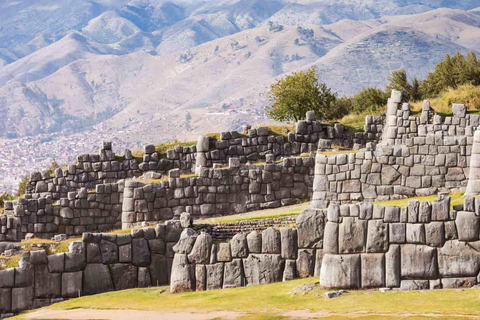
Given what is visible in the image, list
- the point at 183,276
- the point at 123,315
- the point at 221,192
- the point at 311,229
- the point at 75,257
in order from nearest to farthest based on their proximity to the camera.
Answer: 1. the point at 123,315
2. the point at 311,229
3. the point at 183,276
4. the point at 75,257
5. the point at 221,192

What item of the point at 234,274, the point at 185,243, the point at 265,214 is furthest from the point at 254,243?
the point at 265,214

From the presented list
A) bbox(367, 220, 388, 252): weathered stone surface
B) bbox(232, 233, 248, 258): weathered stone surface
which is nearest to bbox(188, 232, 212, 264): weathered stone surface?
bbox(232, 233, 248, 258): weathered stone surface

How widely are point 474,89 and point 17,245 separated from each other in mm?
25313

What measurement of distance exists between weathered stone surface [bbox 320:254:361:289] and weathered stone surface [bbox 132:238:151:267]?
6.25 m

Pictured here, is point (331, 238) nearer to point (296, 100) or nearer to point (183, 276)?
point (183, 276)

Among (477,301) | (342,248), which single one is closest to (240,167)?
(342,248)

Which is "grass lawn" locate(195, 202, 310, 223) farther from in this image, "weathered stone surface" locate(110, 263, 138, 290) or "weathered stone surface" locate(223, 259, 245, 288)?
"weathered stone surface" locate(223, 259, 245, 288)

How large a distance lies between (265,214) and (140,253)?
333 inches

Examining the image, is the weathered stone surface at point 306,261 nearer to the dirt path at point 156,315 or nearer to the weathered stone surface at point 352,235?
the weathered stone surface at point 352,235

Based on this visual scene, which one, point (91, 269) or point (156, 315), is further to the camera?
point (91, 269)

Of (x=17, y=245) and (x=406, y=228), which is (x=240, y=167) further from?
(x=406, y=228)

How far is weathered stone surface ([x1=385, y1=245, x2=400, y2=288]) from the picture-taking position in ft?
80.3

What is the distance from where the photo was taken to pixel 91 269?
28547 millimetres

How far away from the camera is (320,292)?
949 inches
